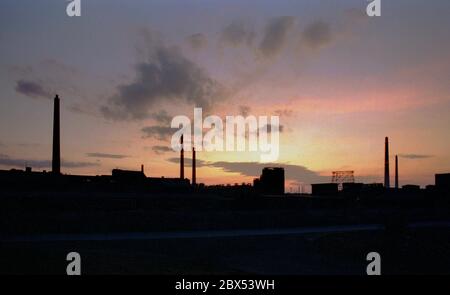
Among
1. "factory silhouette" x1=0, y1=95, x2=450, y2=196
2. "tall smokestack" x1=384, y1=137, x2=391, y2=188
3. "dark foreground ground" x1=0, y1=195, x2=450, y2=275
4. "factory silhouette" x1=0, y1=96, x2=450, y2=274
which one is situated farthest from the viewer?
"tall smokestack" x1=384, y1=137, x2=391, y2=188

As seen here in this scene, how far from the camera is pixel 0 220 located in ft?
115

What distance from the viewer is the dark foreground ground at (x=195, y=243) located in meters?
20.2

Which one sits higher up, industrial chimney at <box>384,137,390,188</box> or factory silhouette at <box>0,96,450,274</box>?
industrial chimney at <box>384,137,390,188</box>

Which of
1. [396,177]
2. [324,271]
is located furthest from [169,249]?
[396,177]

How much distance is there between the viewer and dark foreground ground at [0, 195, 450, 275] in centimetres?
2016

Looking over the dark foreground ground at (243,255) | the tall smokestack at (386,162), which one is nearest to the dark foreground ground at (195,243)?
the dark foreground ground at (243,255)

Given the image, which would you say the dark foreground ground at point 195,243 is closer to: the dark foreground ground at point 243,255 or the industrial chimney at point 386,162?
the dark foreground ground at point 243,255

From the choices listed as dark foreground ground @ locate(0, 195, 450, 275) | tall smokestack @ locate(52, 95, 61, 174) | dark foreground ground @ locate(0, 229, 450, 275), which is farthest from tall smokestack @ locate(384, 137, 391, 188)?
dark foreground ground @ locate(0, 229, 450, 275)

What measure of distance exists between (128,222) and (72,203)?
10236 millimetres

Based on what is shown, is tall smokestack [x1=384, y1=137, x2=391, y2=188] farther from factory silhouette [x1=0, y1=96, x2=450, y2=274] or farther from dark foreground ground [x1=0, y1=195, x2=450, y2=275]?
dark foreground ground [x1=0, y1=195, x2=450, y2=275]

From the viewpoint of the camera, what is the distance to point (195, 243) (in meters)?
29.2

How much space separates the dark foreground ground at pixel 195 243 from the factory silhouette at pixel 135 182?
302 inches

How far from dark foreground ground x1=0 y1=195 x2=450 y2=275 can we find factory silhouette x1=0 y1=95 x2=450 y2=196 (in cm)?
766

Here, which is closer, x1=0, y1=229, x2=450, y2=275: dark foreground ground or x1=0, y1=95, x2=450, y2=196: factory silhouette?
x1=0, y1=229, x2=450, y2=275: dark foreground ground
